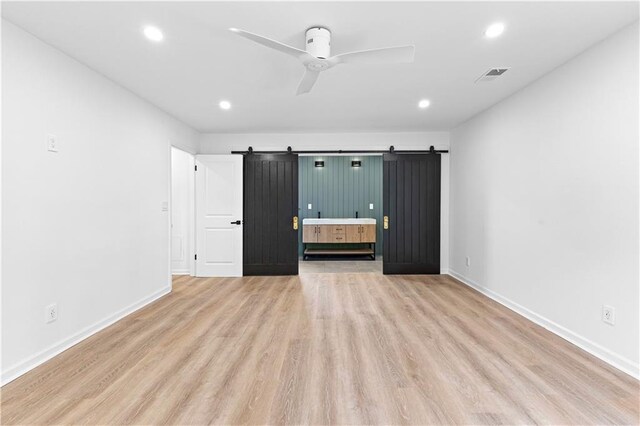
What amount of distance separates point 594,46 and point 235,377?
3.79m

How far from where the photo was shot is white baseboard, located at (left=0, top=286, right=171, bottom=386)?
85.0 inches

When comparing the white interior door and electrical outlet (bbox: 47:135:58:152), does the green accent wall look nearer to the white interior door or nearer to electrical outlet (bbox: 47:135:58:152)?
the white interior door

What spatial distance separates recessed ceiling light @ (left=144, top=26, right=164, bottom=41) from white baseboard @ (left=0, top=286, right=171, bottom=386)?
2.56m

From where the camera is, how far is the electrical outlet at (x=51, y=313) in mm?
2445

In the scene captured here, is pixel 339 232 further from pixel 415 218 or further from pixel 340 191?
pixel 415 218

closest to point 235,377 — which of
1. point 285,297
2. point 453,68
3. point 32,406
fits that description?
point 32,406

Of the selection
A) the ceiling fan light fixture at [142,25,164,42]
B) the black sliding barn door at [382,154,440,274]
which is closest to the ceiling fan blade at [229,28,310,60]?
the ceiling fan light fixture at [142,25,164,42]

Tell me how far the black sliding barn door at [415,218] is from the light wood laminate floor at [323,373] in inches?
71.8

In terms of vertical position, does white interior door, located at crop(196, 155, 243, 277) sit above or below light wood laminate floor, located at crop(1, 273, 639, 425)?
above

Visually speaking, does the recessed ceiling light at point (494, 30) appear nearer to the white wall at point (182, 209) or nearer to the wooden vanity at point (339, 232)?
the white wall at point (182, 209)

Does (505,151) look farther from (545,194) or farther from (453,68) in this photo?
(453,68)

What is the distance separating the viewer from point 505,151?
381cm

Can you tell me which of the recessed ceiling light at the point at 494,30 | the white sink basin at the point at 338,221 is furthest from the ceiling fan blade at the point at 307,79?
the white sink basin at the point at 338,221

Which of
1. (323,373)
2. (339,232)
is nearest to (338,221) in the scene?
(339,232)
